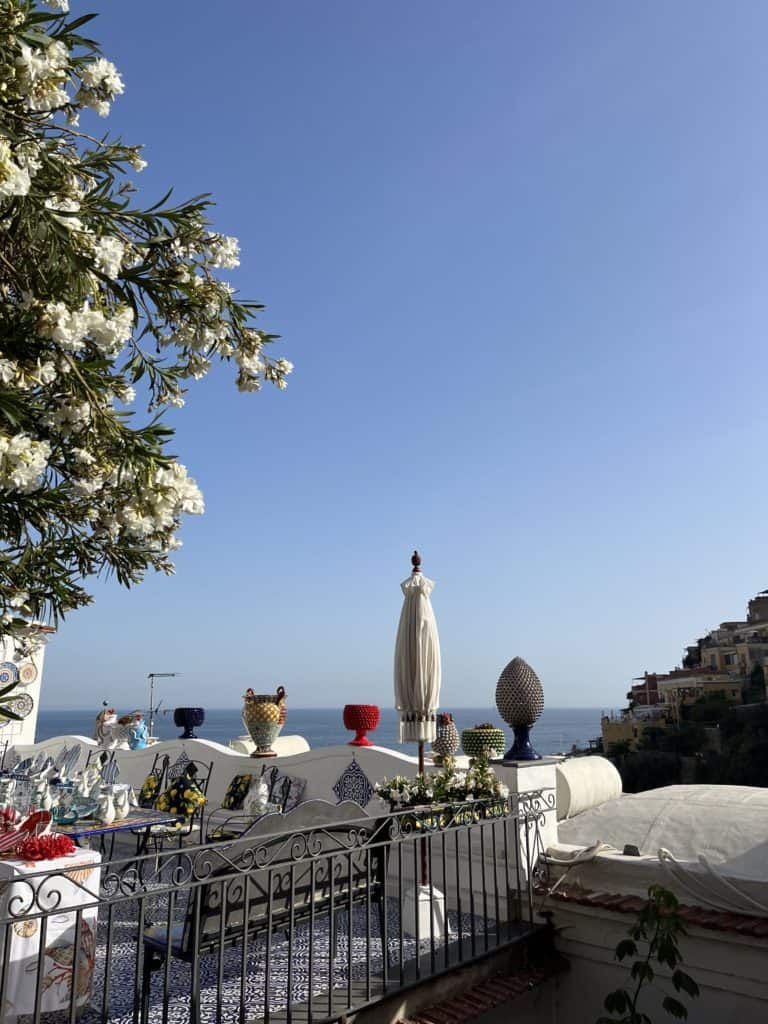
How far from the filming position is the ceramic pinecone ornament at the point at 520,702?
583 cm

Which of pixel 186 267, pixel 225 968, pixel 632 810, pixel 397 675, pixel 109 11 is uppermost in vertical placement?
pixel 109 11

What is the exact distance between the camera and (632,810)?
589 centimetres

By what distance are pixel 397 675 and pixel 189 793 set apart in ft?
8.25

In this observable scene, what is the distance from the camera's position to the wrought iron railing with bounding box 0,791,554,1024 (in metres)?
3.33

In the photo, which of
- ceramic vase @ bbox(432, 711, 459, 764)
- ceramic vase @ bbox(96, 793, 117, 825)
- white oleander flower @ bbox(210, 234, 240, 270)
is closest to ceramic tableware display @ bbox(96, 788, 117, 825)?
ceramic vase @ bbox(96, 793, 117, 825)

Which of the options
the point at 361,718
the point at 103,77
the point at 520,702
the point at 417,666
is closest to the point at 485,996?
the point at 520,702

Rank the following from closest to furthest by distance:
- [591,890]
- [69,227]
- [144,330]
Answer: [69,227] → [144,330] → [591,890]

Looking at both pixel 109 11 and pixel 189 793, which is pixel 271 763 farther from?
pixel 109 11

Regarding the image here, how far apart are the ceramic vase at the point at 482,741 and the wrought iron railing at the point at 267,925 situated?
107 cm

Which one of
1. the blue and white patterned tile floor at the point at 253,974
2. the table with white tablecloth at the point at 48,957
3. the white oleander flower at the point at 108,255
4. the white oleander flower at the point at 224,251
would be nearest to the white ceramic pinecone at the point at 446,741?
the blue and white patterned tile floor at the point at 253,974

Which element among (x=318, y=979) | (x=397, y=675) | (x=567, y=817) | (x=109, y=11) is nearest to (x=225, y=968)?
(x=318, y=979)

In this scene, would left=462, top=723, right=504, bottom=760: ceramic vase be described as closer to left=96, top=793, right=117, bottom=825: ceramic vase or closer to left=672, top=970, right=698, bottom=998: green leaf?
left=672, top=970, right=698, bottom=998: green leaf

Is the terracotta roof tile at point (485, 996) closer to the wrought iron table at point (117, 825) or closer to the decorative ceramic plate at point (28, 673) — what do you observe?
the wrought iron table at point (117, 825)

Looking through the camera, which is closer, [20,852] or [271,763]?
[20,852]
